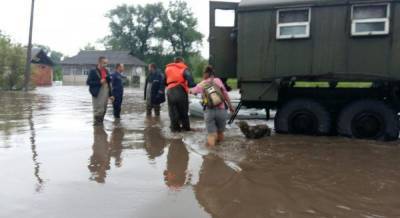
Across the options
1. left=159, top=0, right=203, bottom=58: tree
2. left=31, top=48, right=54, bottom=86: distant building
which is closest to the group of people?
left=31, top=48, right=54, bottom=86: distant building

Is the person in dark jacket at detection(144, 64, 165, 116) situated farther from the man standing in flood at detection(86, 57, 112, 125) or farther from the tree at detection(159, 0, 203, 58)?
the tree at detection(159, 0, 203, 58)

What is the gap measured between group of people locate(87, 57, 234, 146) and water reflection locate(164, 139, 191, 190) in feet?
2.24

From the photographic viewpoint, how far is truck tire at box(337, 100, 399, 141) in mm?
9555

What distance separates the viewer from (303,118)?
1027 cm

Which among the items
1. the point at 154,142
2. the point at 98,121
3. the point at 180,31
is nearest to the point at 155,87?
the point at 98,121

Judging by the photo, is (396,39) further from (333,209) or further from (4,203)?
(4,203)

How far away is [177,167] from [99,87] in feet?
18.3

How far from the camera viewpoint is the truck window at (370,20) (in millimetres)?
9375

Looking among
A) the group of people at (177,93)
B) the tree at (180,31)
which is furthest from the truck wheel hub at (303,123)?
the tree at (180,31)

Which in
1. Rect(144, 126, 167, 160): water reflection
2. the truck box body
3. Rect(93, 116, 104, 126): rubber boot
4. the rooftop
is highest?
the rooftop

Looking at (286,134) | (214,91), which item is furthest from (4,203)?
(286,134)

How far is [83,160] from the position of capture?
24.1 feet

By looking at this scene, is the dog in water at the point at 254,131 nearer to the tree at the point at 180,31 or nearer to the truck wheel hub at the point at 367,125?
the truck wheel hub at the point at 367,125

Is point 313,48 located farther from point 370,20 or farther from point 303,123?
point 303,123
